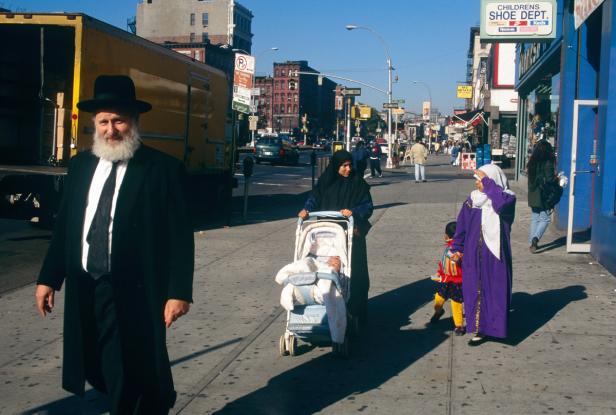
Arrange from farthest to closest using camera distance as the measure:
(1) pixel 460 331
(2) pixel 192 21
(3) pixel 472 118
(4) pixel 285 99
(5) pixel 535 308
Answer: (4) pixel 285 99
(2) pixel 192 21
(3) pixel 472 118
(5) pixel 535 308
(1) pixel 460 331

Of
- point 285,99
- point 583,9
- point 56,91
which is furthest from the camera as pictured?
point 285,99

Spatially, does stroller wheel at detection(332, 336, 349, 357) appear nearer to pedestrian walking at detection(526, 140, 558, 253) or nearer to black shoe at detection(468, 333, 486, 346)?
black shoe at detection(468, 333, 486, 346)

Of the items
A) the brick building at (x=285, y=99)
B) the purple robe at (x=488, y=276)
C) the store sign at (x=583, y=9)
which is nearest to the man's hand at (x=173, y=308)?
the purple robe at (x=488, y=276)

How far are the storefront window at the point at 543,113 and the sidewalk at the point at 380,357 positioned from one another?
32.2 feet

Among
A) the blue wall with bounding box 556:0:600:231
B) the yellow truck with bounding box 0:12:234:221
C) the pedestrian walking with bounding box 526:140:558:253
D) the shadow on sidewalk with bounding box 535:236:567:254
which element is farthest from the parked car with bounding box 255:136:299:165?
the pedestrian walking with bounding box 526:140:558:253

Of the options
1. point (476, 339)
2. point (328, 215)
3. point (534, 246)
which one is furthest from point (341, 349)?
point (534, 246)

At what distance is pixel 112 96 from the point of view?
3900mm

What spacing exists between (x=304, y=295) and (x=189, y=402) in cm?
124

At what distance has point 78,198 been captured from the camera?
12.8 feet

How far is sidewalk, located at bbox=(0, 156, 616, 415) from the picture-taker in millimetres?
5215

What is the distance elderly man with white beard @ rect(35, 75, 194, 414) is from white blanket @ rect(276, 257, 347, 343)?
2044 mm

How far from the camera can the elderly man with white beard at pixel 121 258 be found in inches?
152

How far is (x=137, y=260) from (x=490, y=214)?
3.56 m

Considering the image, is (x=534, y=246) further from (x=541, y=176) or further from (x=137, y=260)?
(x=137, y=260)
